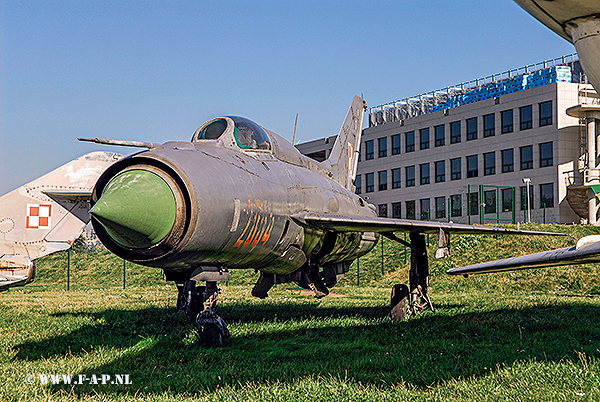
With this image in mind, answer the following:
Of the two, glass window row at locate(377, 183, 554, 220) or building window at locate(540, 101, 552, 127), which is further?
glass window row at locate(377, 183, 554, 220)

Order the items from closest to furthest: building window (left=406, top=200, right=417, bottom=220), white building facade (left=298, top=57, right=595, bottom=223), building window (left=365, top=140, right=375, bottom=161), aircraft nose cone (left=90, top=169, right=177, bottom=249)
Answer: aircraft nose cone (left=90, top=169, right=177, bottom=249) → white building facade (left=298, top=57, right=595, bottom=223) → building window (left=406, top=200, right=417, bottom=220) → building window (left=365, top=140, right=375, bottom=161)

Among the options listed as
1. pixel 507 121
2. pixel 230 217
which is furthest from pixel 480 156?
pixel 230 217

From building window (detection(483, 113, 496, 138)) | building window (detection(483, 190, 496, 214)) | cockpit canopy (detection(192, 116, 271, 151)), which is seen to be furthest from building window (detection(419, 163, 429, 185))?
cockpit canopy (detection(192, 116, 271, 151))

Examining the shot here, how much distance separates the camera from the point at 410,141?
201 feet

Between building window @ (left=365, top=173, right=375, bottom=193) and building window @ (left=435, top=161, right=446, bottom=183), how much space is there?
9.10 m

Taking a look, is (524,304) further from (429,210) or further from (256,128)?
(429,210)

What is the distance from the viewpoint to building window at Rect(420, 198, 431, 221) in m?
58.8

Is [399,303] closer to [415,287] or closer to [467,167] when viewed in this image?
[415,287]

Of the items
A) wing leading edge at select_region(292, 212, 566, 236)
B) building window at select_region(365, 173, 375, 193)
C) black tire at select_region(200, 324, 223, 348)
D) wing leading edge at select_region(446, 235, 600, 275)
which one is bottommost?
black tire at select_region(200, 324, 223, 348)

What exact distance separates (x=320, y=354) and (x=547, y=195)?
46.9 meters

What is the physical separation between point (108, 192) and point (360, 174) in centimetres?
6215

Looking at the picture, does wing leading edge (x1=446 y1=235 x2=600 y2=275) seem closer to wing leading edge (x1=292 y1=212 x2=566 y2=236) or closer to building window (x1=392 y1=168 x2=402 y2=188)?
wing leading edge (x1=292 y1=212 x2=566 y2=236)

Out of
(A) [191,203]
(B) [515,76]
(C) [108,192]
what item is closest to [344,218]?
(A) [191,203]

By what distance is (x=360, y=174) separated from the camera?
67250mm
